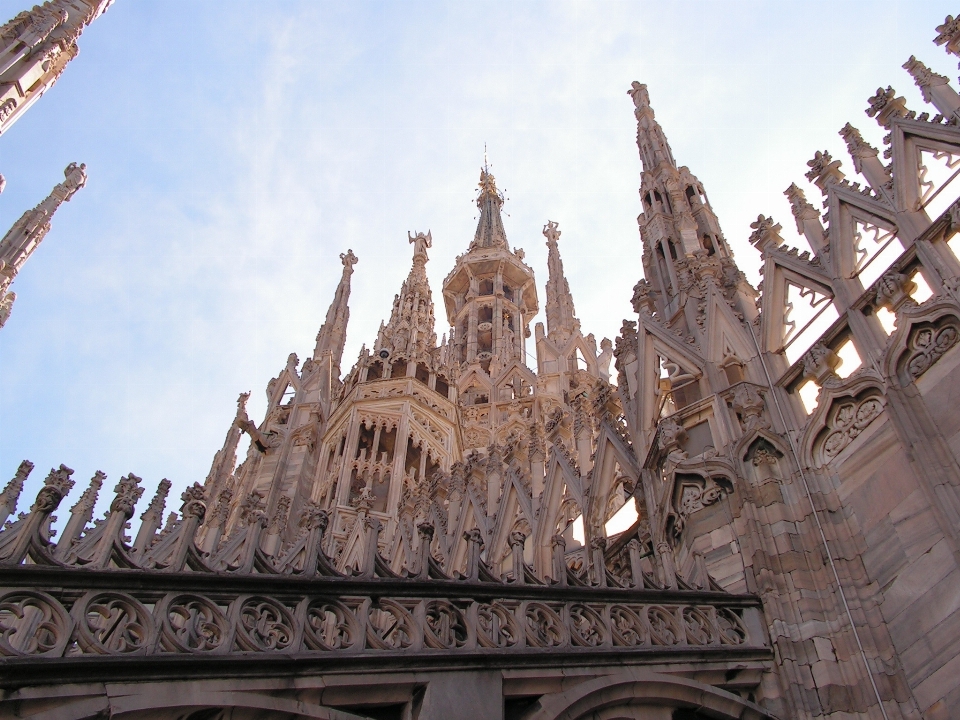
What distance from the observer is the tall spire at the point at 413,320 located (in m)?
34.8

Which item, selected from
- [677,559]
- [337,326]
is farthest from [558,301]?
[677,559]

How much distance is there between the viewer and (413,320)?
125 ft

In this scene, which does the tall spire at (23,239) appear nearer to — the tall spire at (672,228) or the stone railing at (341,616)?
the tall spire at (672,228)

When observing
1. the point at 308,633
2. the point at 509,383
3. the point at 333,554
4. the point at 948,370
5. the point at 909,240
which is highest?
the point at 509,383

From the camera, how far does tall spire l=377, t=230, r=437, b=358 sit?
34.8 m

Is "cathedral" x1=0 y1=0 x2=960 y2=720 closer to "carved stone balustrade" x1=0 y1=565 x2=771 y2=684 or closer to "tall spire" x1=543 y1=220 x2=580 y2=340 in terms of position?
"carved stone balustrade" x1=0 y1=565 x2=771 y2=684

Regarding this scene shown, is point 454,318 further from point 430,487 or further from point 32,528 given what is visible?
point 32,528

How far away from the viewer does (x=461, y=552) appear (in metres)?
17.8

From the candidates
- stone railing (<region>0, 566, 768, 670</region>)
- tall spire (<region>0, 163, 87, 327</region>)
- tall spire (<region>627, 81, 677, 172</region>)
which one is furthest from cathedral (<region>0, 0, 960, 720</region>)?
tall spire (<region>0, 163, 87, 327</region>)

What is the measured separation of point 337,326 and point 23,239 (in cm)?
1265

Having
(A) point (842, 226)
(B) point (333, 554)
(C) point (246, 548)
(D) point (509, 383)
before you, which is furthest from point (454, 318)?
(C) point (246, 548)

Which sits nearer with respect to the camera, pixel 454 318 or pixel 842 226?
pixel 842 226

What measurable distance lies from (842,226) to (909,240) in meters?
1.46

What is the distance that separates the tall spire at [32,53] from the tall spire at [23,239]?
6.51 meters
